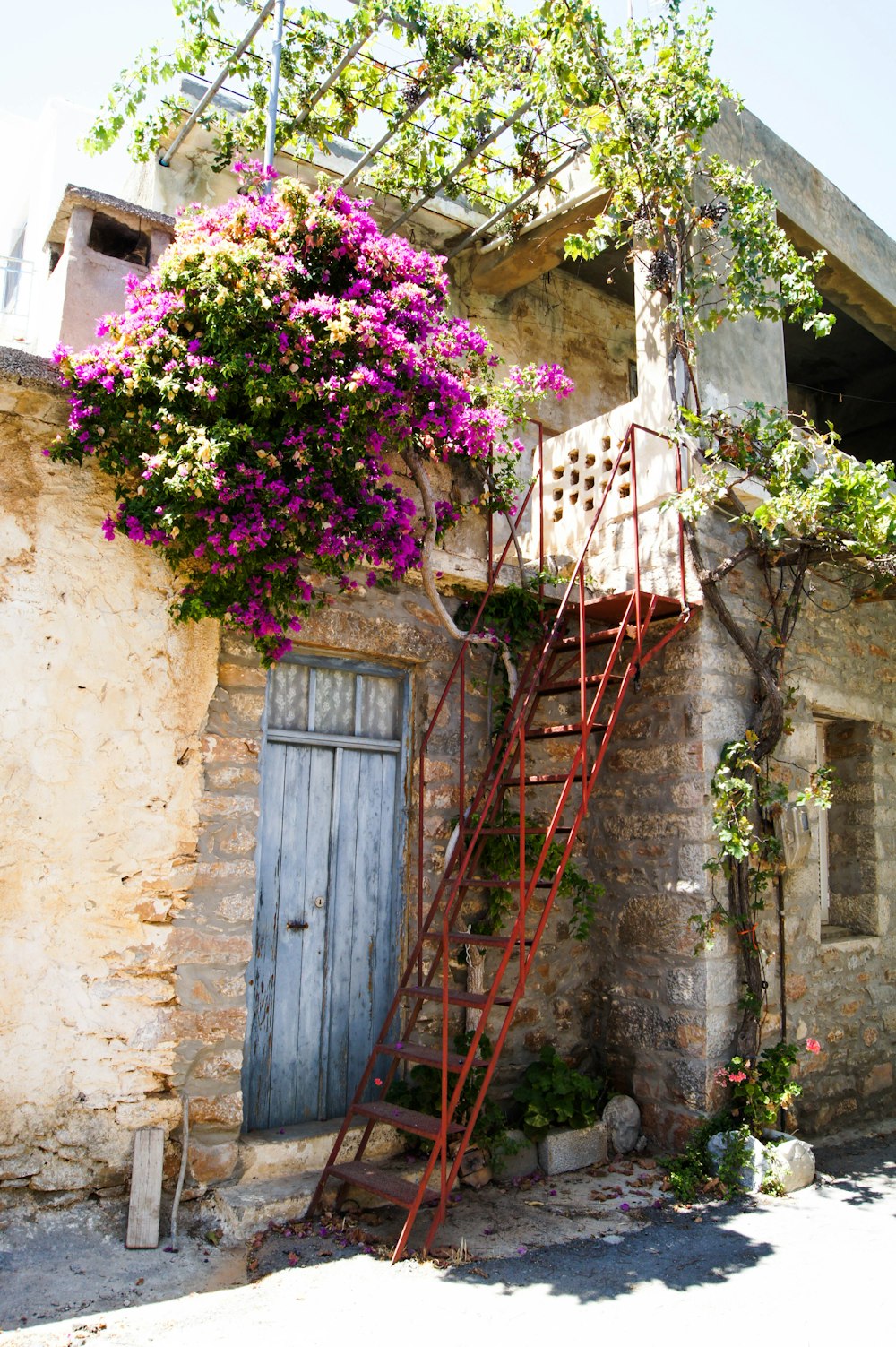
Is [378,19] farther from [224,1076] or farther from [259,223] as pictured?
[224,1076]

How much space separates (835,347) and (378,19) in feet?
16.1

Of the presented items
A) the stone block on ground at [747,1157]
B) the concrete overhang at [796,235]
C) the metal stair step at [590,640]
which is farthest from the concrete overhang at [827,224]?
the stone block on ground at [747,1157]

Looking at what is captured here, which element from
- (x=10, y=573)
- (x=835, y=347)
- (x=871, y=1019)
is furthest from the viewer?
(x=835, y=347)

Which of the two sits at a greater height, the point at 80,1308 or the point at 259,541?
the point at 259,541

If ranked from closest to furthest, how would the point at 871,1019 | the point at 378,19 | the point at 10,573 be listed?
the point at 10,573 < the point at 378,19 < the point at 871,1019

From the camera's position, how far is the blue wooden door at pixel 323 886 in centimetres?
473

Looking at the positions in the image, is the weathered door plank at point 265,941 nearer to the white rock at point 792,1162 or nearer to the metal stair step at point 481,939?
the metal stair step at point 481,939

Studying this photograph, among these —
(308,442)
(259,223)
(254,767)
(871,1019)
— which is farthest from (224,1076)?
(871,1019)

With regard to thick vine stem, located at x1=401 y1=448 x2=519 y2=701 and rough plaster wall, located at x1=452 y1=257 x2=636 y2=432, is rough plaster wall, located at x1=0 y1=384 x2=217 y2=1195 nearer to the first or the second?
thick vine stem, located at x1=401 y1=448 x2=519 y2=701

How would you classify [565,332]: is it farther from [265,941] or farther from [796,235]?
[265,941]

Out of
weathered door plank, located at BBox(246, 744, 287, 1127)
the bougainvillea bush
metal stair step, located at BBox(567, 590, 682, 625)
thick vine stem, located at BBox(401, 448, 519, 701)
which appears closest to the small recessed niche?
the bougainvillea bush

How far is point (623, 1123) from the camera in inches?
209

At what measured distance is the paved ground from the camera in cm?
331

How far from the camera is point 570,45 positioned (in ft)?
18.3
